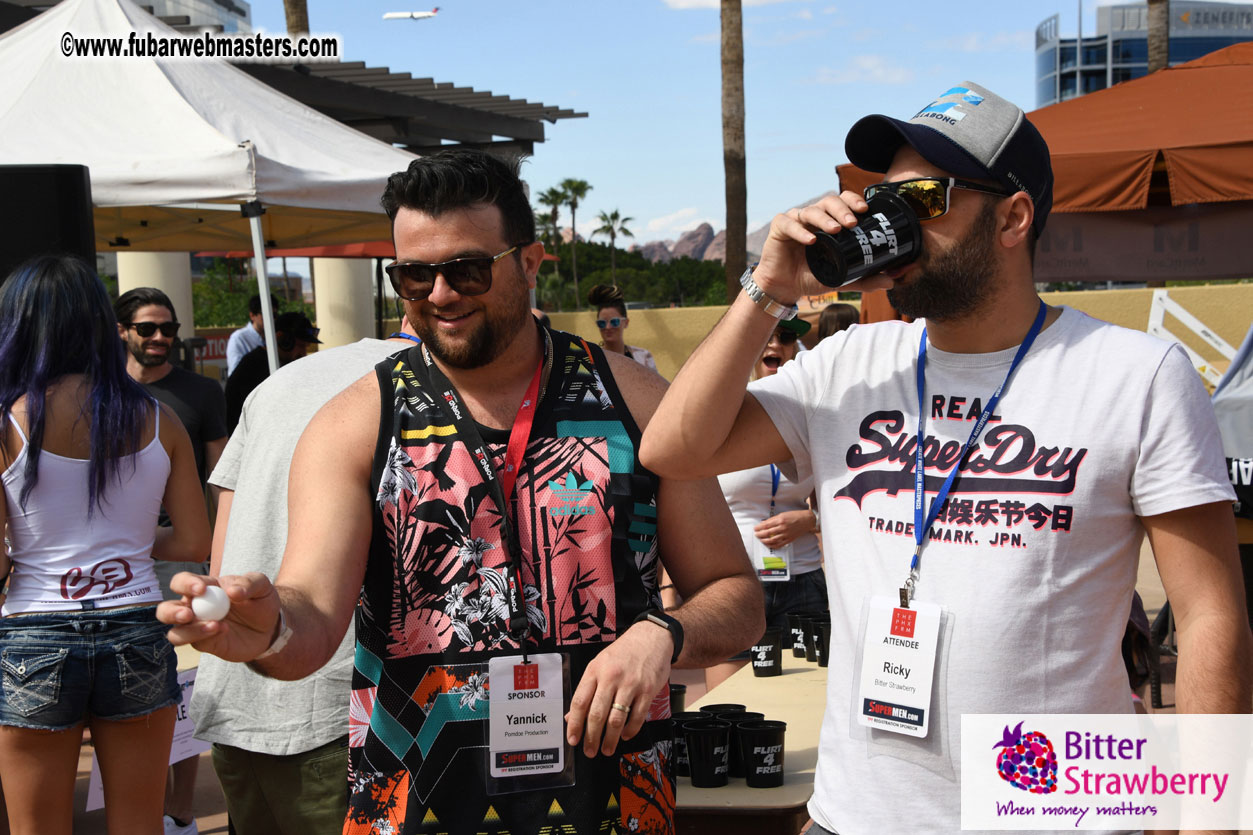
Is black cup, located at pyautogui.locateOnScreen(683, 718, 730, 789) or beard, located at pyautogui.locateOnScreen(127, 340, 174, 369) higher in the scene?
beard, located at pyautogui.locateOnScreen(127, 340, 174, 369)

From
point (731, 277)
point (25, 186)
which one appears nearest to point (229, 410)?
point (25, 186)

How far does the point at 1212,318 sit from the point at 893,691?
1639 centimetres

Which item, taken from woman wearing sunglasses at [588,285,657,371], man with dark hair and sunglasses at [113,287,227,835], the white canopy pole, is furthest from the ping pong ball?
woman wearing sunglasses at [588,285,657,371]

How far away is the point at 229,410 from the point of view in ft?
25.7

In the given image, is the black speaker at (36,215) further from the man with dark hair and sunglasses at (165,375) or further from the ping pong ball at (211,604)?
the ping pong ball at (211,604)

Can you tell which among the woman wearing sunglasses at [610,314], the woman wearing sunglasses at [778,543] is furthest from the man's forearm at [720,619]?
the woman wearing sunglasses at [610,314]

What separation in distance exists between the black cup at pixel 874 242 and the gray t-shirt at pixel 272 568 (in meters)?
1.51

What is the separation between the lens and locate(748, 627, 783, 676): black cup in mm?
4176

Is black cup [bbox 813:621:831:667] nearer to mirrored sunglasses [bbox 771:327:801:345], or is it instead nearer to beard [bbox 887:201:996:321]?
mirrored sunglasses [bbox 771:327:801:345]

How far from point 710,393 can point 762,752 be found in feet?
5.07

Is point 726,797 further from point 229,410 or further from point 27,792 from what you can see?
point 229,410

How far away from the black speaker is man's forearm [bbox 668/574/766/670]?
10.4ft

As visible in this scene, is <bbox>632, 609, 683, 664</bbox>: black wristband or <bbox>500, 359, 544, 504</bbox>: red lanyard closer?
<bbox>632, 609, 683, 664</bbox>: black wristband

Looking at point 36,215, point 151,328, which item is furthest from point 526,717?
point 151,328
